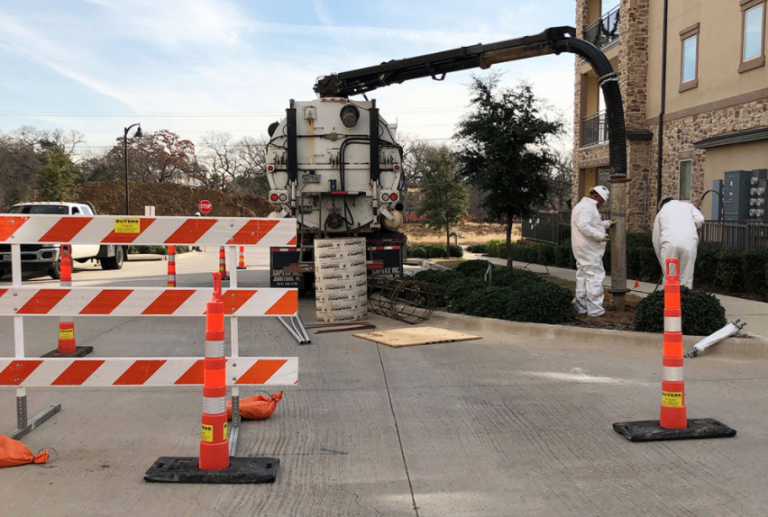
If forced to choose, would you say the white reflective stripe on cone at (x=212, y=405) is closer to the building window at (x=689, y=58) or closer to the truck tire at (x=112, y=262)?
→ the building window at (x=689, y=58)

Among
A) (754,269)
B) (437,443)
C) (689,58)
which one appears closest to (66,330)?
(437,443)

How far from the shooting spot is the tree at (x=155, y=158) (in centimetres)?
7425

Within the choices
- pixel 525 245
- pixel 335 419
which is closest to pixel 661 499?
pixel 335 419

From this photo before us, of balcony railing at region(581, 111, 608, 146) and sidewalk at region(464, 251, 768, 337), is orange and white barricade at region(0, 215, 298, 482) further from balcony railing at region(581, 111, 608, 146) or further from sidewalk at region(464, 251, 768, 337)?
balcony railing at region(581, 111, 608, 146)

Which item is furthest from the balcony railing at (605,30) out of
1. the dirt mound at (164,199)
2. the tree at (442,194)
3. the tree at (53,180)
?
the dirt mound at (164,199)

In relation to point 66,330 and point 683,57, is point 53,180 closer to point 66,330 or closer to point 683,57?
point 683,57

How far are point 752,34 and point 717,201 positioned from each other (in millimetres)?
3916

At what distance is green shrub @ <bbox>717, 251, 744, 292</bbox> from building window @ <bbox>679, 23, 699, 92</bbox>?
7.51m

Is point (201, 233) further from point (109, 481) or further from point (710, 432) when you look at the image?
point (710, 432)

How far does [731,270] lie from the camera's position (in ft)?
40.0

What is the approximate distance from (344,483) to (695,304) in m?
5.83

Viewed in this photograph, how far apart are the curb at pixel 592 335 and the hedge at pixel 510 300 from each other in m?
0.22

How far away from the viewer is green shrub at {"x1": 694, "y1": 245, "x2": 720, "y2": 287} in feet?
42.0

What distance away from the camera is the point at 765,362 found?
7.41 m
